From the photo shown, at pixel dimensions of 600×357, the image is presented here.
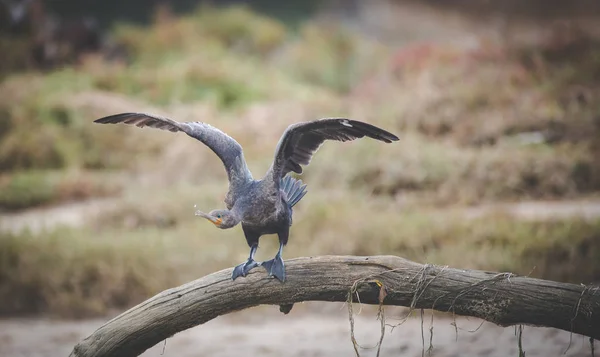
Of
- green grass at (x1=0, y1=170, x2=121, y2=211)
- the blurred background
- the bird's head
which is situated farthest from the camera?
green grass at (x1=0, y1=170, x2=121, y2=211)

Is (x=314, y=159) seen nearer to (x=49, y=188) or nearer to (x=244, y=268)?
(x=49, y=188)

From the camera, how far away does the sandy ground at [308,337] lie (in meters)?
3.16

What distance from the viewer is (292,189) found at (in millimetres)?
2082

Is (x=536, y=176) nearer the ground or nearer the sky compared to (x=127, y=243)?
nearer the sky

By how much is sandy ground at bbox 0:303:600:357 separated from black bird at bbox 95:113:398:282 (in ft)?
4.04

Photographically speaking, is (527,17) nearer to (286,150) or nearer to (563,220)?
(563,220)

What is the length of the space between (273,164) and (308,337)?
6.18 feet

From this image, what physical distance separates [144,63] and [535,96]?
5637mm

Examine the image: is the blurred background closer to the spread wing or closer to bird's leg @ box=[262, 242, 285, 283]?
bird's leg @ box=[262, 242, 285, 283]

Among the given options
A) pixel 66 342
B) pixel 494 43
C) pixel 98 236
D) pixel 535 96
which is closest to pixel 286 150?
pixel 66 342

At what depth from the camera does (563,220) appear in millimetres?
4492

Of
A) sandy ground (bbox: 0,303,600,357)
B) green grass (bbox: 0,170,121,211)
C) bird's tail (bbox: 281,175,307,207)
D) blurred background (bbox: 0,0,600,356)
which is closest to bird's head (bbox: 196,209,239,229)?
bird's tail (bbox: 281,175,307,207)

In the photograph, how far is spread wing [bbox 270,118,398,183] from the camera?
1.88 meters

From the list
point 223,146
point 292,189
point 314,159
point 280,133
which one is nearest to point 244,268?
point 292,189
